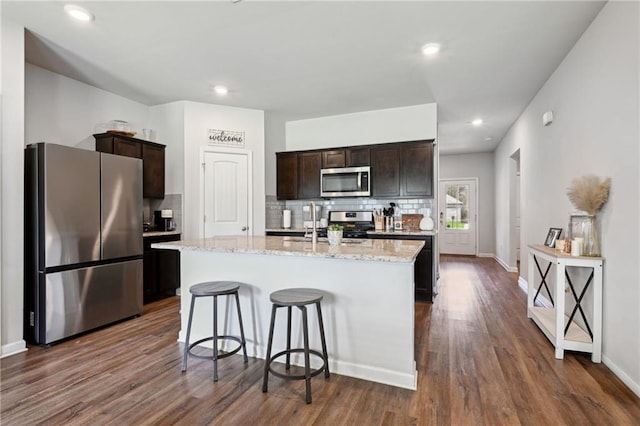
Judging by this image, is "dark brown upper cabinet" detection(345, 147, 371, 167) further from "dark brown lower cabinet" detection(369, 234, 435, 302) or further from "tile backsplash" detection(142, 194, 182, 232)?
"tile backsplash" detection(142, 194, 182, 232)

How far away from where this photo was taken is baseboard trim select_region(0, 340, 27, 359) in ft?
8.76

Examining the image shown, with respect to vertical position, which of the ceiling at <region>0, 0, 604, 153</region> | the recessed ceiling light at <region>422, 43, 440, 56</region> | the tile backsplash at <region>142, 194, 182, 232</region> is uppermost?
the ceiling at <region>0, 0, 604, 153</region>

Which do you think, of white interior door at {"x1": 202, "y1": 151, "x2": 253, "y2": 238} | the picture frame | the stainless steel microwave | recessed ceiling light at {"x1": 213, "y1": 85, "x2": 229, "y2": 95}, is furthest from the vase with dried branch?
white interior door at {"x1": 202, "y1": 151, "x2": 253, "y2": 238}

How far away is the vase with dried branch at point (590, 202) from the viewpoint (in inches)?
98.0

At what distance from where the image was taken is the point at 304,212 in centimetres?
565

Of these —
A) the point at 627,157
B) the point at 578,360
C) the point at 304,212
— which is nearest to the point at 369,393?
the point at 578,360

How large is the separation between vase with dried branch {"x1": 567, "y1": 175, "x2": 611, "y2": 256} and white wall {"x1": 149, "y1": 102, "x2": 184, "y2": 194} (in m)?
4.47

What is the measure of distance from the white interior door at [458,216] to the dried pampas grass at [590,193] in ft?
19.9

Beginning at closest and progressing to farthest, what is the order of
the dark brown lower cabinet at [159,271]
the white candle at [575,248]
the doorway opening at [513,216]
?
1. the white candle at [575,248]
2. the dark brown lower cabinet at [159,271]
3. the doorway opening at [513,216]

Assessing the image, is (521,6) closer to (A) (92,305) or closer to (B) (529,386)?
(B) (529,386)

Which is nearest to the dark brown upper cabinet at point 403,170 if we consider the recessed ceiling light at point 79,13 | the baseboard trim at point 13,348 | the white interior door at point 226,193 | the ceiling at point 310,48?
the ceiling at point 310,48

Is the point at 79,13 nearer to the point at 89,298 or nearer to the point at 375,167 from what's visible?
the point at 89,298

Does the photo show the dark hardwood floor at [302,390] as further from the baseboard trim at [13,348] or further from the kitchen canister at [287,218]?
the kitchen canister at [287,218]

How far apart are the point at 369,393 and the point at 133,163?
3.27 metres
